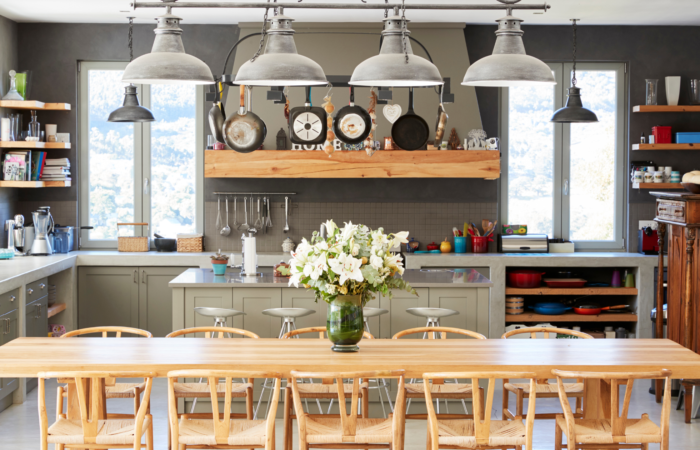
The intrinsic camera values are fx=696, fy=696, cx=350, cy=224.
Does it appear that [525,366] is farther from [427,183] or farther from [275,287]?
[427,183]

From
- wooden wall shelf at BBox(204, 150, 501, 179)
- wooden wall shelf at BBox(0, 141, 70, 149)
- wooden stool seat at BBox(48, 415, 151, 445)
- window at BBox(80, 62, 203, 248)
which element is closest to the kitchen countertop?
wooden wall shelf at BBox(204, 150, 501, 179)

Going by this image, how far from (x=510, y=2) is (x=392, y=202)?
3.88 metres

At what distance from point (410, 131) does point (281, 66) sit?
132 centimetres

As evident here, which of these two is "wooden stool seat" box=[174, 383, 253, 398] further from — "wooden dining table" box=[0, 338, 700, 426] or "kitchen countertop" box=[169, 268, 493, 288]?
"kitchen countertop" box=[169, 268, 493, 288]

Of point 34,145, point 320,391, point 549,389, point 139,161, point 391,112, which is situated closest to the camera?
point 320,391

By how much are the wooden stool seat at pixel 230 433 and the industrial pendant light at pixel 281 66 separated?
1.50 metres

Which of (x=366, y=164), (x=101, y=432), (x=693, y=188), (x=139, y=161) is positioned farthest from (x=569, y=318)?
(x=101, y=432)

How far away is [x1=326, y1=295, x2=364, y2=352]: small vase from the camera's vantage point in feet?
10.4

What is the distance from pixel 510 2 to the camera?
324cm

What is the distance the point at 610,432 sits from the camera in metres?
2.97

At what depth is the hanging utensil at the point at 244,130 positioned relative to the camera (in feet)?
13.8

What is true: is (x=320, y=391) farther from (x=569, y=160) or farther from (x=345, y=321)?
(x=569, y=160)

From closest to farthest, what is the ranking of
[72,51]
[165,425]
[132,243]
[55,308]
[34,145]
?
[165,425]
[55,308]
[34,145]
[132,243]
[72,51]

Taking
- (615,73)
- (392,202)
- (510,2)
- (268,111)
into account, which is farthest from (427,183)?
(510,2)
